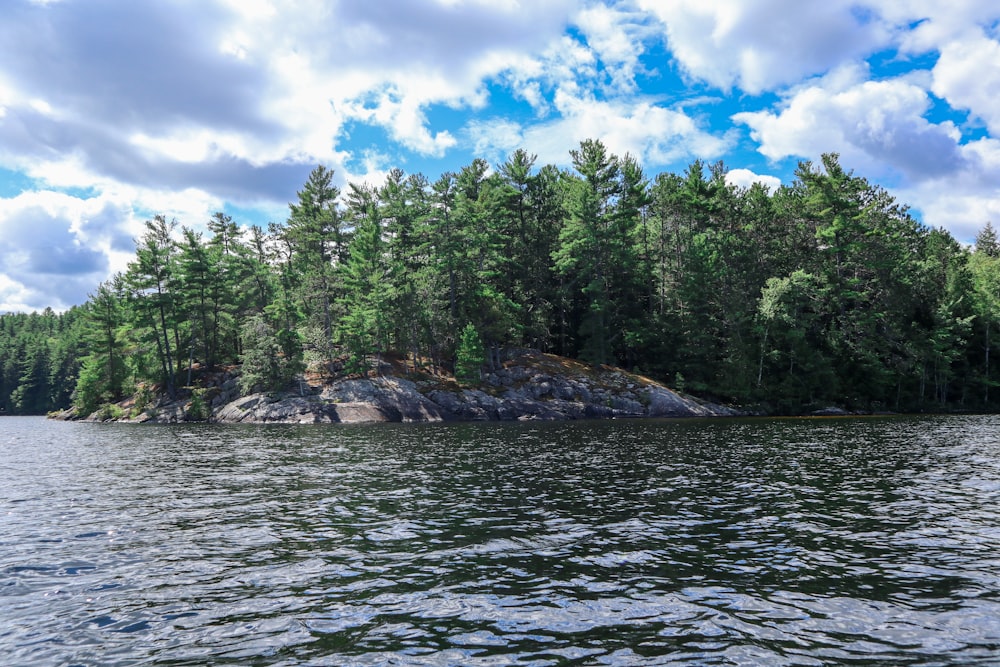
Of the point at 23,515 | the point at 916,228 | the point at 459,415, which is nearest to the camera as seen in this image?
the point at 23,515

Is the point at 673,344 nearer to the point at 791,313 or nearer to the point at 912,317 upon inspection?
the point at 791,313

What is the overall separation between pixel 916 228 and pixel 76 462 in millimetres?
103270

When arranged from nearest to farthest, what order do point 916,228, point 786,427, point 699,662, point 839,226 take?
point 699,662, point 786,427, point 839,226, point 916,228

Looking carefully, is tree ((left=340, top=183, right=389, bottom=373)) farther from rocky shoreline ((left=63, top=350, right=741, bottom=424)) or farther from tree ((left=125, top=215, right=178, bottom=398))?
tree ((left=125, top=215, right=178, bottom=398))

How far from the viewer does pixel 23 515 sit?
17.2 meters

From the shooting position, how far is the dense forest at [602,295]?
66812mm

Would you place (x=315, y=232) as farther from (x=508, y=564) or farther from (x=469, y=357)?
(x=508, y=564)

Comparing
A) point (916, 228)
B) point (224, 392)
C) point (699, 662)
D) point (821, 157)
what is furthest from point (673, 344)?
point (699, 662)

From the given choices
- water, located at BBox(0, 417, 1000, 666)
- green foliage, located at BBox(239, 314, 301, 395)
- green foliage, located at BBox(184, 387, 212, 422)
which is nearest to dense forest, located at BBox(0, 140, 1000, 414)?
green foliage, located at BBox(239, 314, 301, 395)

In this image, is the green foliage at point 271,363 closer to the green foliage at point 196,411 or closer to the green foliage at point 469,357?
the green foliage at point 196,411

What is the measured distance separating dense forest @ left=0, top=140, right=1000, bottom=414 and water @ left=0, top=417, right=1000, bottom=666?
42.2 meters

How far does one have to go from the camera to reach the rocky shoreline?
5944 cm

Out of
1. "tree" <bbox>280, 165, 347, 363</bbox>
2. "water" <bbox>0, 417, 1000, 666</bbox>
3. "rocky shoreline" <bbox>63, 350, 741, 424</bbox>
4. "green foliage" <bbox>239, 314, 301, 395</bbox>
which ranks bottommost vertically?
"water" <bbox>0, 417, 1000, 666</bbox>

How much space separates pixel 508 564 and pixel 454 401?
162 ft
